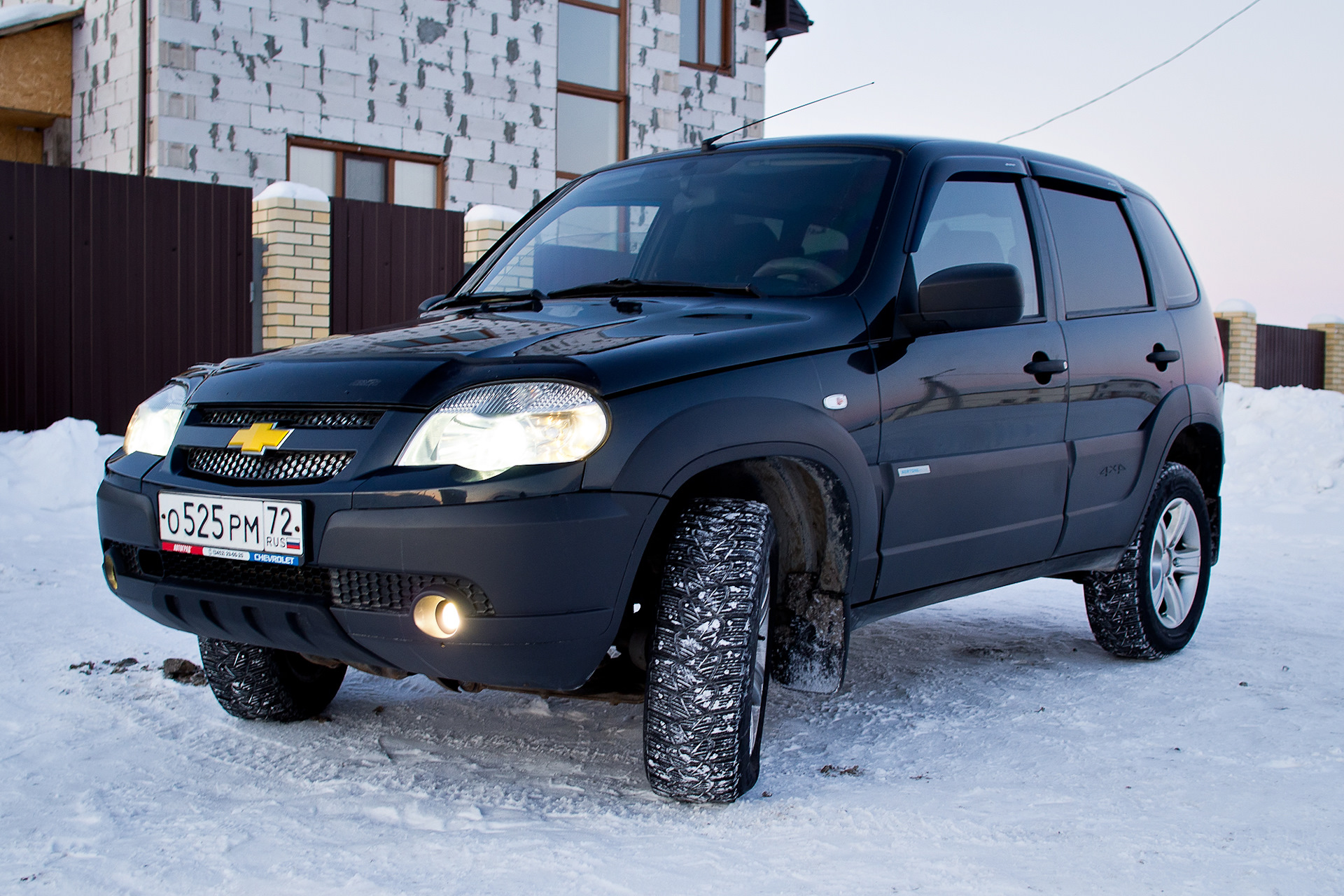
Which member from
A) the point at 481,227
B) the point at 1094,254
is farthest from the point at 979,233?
the point at 481,227

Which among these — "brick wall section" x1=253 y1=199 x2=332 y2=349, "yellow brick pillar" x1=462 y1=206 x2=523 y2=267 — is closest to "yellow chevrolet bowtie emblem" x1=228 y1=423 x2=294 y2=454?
"brick wall section" x1=253 y1=199 x2=332 y2=349

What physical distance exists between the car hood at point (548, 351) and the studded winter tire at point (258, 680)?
0.91 metres

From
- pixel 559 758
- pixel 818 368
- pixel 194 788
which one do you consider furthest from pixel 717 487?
pixel 194 788

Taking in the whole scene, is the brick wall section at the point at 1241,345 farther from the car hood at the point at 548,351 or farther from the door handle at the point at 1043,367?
the car hood at the point at 548,351

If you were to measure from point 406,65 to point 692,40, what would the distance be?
537 cm

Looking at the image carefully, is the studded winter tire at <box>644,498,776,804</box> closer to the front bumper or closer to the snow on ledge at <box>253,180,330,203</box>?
the front bumper

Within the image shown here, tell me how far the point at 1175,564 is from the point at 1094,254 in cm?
135

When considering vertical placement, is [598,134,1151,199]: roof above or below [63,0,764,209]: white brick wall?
below

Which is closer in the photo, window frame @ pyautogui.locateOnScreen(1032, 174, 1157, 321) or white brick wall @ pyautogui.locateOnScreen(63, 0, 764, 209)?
window frame @ pyautogui.locateOnScreen(1032, 174, 1157, 321)

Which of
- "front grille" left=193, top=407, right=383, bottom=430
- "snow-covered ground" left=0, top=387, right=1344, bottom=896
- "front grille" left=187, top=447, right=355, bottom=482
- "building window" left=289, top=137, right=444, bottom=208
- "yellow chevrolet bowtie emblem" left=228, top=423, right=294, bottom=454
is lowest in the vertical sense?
"snow-covered ground" left=0, top=387, right=1344, bottom=896

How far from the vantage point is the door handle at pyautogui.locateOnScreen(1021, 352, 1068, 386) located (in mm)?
3867

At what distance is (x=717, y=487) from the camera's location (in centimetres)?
321

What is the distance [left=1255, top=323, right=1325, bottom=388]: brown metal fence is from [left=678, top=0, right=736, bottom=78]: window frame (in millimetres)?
11737

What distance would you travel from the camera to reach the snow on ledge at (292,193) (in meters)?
11.8
